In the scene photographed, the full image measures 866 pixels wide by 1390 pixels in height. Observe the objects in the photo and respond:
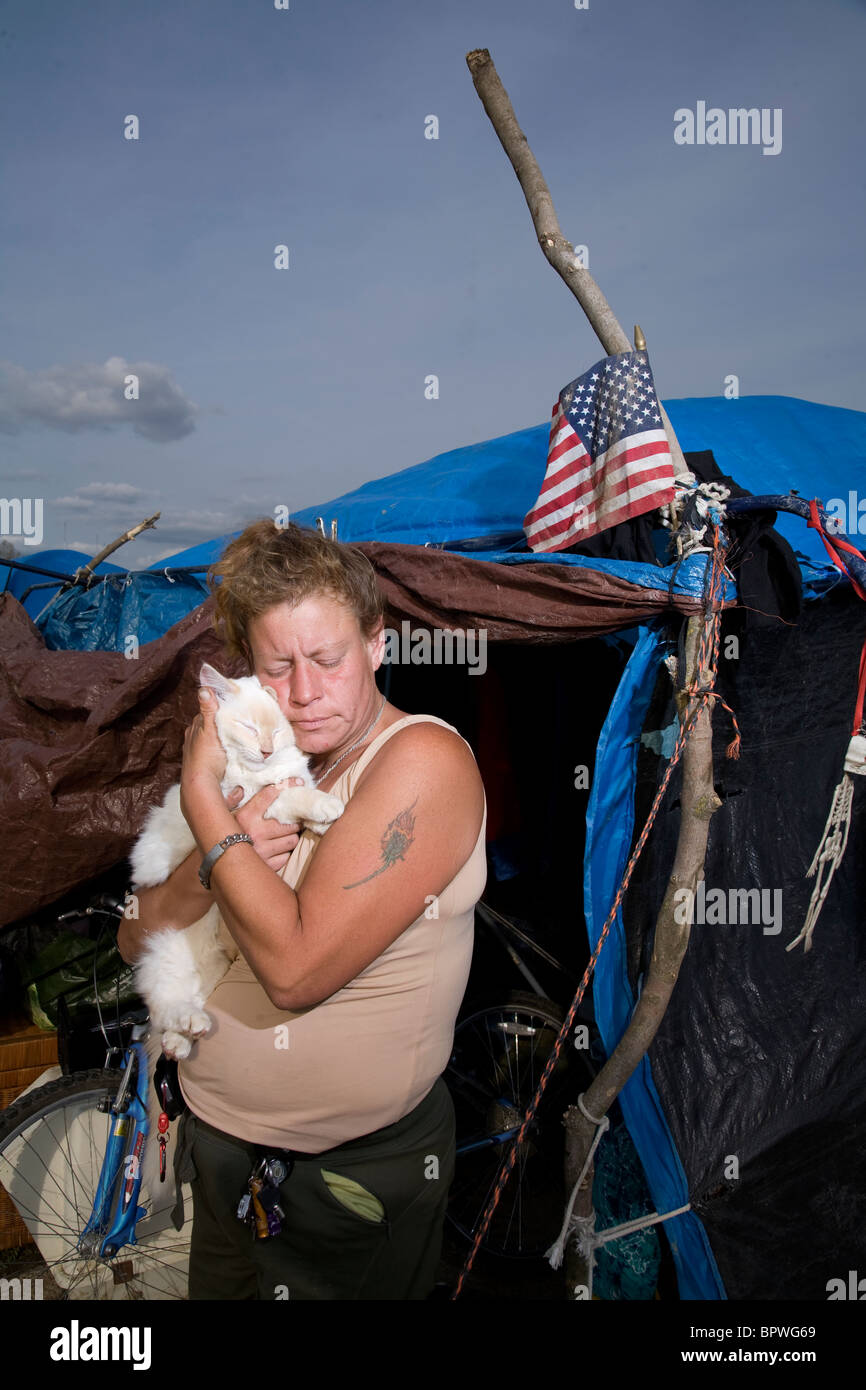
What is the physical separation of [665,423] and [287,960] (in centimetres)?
218

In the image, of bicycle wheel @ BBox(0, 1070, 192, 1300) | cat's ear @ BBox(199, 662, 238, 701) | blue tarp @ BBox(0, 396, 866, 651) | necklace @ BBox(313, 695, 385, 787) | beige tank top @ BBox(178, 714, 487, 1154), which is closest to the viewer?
beige tank top @ BBox(178, 714, 487, 1154)

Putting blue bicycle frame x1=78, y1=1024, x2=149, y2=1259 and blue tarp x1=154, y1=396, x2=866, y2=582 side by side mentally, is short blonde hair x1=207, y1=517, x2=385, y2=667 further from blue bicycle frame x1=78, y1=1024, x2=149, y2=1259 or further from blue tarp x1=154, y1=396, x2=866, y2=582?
blue bicycle frame x1=78, y1=1024, x2=149, y2=1259

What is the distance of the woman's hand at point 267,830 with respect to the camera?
168 cm

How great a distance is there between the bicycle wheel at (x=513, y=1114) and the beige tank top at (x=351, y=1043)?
7.19 ft

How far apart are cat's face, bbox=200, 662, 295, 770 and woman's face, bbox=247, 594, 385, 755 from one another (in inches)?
2.8

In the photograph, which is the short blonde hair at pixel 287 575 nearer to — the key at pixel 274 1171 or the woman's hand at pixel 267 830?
the woman's hand at pixel 267 830

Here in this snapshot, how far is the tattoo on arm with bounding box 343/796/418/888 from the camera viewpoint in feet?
4.84

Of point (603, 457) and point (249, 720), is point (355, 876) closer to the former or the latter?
point (249, 720)

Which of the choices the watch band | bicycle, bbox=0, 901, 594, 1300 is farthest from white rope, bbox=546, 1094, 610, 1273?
the watch band

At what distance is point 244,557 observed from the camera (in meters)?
1.87

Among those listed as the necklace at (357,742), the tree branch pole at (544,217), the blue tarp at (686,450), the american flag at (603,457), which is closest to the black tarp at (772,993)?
the american flag at (603,457)

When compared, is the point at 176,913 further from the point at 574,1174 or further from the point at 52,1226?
the point at 52,1226

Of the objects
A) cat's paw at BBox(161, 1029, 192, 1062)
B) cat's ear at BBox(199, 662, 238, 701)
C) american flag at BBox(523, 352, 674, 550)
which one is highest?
american flag at BBox(523, 352, 674, 550)
